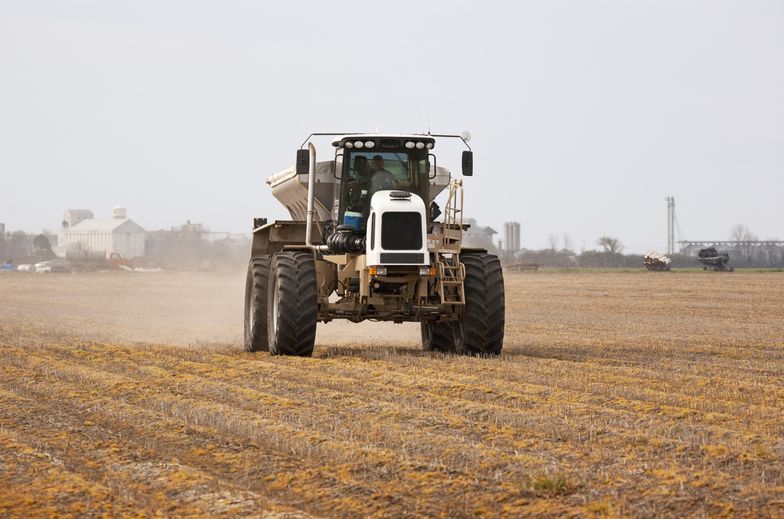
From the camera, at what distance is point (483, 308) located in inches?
616

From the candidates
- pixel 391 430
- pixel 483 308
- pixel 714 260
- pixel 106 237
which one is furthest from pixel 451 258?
pixel 106 237

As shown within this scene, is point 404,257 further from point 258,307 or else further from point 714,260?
point 714,260

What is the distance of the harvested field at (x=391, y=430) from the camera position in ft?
23.3

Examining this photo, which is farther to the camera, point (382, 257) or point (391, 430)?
point (382, 257)

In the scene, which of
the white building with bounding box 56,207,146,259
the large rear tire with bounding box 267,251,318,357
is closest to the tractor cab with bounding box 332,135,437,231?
the large rear tire with bounding box 267,251,318,357

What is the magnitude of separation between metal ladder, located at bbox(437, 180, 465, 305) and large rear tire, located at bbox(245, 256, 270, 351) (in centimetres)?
278

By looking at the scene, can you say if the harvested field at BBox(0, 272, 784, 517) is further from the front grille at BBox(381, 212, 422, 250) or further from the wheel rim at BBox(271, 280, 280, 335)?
the front grille at BBox(381, 212, 422, 250)

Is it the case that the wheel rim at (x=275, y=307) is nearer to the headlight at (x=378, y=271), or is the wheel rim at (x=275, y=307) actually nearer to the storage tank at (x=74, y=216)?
the headlight at (x=378, y=271)

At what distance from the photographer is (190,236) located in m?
102

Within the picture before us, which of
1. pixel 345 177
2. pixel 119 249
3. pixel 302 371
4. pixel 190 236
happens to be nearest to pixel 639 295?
pixel 345 177

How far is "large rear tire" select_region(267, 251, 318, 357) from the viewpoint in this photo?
1563 cm

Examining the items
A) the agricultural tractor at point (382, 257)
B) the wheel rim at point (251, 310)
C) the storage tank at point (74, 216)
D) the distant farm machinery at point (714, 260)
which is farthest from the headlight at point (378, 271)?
the storage tank at point (74, 216)

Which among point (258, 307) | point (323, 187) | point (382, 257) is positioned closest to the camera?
point (382, 257)

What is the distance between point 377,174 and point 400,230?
1.31 metres
